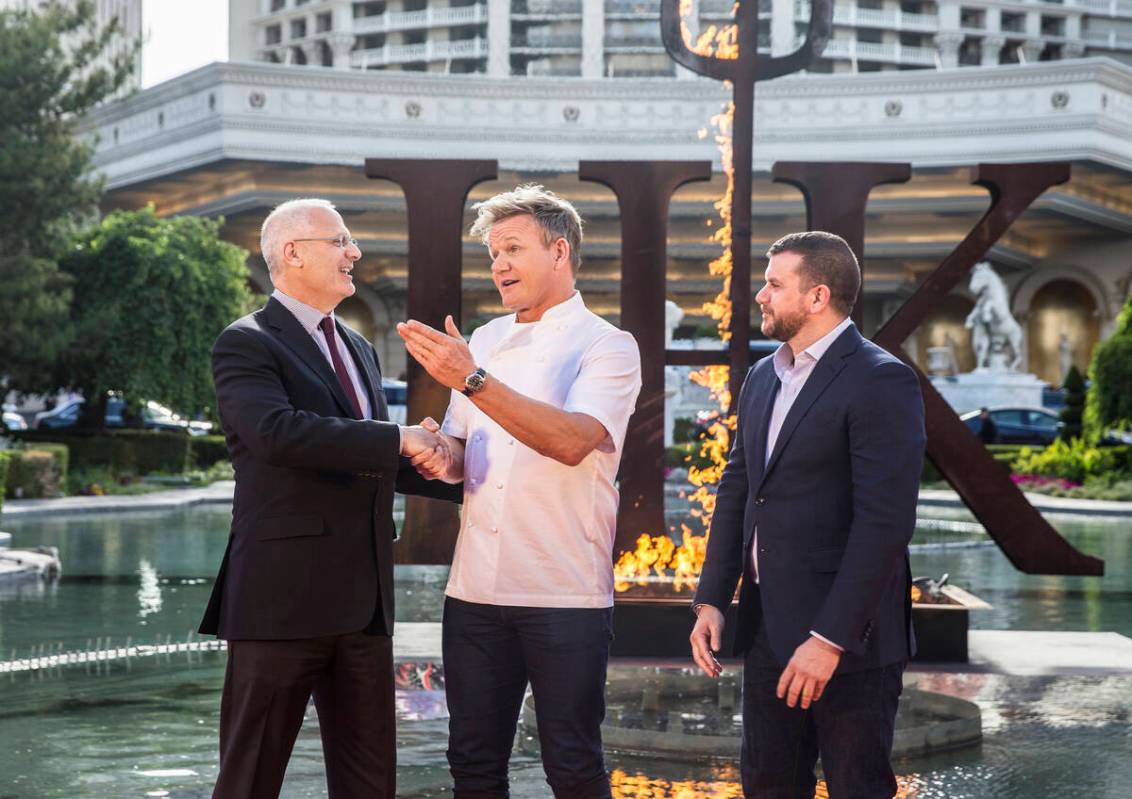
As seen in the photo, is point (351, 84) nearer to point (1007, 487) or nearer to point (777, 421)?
point (1007, 487)

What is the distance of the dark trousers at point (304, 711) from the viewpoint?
3590 millimetres

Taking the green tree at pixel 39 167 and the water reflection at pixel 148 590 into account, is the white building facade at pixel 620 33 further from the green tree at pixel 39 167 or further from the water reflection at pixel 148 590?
the water reflection at pixel 148 590

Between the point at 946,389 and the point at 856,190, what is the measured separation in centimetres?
2838

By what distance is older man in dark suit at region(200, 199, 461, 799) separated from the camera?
3.53 meters

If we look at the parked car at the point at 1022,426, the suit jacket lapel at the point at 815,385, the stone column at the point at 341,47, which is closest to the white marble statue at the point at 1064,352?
the parked car at the point at 1022,426

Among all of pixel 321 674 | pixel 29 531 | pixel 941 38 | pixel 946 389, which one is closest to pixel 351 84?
pixel 946 389

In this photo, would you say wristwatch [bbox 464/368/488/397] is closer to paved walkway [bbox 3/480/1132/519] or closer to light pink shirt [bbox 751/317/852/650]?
light pink shirt [bbox 751/317/852/650]

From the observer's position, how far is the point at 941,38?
68625mm

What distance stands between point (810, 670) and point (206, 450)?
26737mm

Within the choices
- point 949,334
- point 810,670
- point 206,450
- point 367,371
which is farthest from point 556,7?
point 810,670

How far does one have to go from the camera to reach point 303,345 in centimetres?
370

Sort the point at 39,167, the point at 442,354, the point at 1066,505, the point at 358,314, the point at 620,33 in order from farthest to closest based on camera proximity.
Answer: the point at 620,33 → the point at 358,314 → the point at 39,167 → the point at 1066,505 → the point at 442,354

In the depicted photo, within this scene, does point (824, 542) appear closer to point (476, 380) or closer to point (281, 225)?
point (476, 380)

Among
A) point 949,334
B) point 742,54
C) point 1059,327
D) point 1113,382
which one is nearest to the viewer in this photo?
point 742,54
